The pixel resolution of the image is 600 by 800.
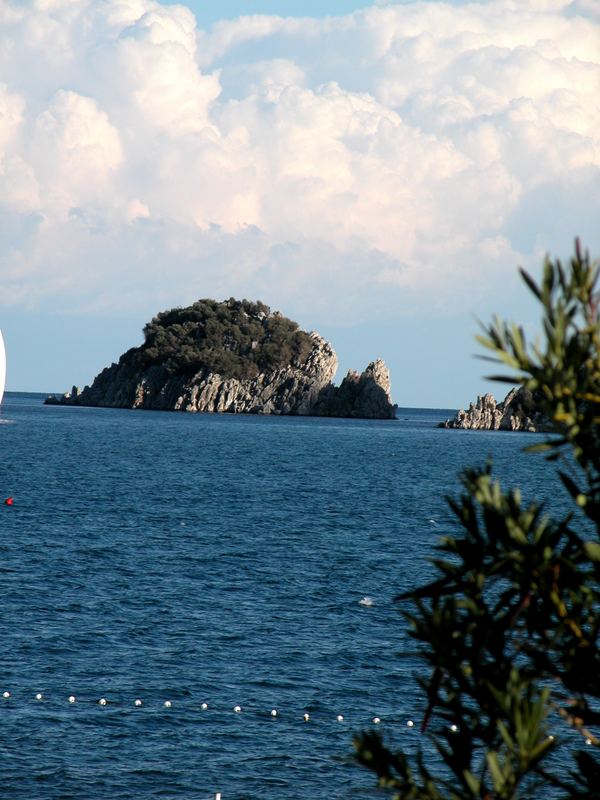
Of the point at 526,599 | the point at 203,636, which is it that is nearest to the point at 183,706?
the point at 203,636

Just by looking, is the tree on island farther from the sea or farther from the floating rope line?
the floating rope line

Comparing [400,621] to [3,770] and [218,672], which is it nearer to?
[218,672]

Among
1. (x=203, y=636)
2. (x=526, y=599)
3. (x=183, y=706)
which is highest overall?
(x=526, y=599)

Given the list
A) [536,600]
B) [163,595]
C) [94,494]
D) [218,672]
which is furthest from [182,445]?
[536,600]

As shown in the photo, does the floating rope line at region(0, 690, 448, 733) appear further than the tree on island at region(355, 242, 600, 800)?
Yes

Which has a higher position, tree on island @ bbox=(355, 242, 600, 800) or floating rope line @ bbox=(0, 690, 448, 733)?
tree on island @ bbox=(355, 242, 600, 800)

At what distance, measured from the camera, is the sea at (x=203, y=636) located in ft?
80.4

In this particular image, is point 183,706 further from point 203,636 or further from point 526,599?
point 526,599

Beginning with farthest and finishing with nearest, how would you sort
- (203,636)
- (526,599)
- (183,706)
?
(203,636)
(183,706)
(526,599)

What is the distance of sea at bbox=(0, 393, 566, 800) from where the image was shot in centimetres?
2450

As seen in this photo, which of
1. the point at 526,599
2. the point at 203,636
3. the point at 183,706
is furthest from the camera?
the point at 203,636

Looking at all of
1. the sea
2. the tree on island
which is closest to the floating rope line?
the sea

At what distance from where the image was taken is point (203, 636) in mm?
35219

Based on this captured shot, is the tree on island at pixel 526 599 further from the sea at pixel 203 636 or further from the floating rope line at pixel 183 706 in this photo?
the floating rope line at pixel 183 706
